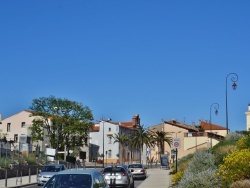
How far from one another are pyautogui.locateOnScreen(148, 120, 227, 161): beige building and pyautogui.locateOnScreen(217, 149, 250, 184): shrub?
6411 centimetres

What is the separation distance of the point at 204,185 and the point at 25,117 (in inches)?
3438

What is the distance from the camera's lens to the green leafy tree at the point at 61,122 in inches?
3354

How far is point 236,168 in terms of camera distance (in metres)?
15.8

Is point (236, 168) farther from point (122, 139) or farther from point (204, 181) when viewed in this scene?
point (122, 139)

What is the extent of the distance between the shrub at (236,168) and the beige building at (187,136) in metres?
64.1

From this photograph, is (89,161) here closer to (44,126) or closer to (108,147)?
(108,147)

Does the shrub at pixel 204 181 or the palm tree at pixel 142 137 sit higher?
the palm tree at pixel 142 137

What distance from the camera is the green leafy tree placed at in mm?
85188

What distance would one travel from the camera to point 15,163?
50094 mm

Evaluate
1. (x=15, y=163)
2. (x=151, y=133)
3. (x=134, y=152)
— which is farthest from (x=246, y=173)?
(x=134, y=152)

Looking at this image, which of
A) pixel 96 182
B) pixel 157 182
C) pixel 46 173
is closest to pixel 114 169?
pixel 46 173

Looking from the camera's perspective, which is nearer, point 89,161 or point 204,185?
point 204,185

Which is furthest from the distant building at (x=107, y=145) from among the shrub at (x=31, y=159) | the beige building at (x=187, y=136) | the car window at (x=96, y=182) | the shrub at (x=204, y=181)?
the car window at (x=96, y=182)

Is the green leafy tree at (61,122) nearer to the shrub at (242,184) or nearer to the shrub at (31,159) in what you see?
the shrub at (31,159)
